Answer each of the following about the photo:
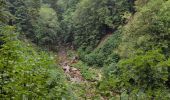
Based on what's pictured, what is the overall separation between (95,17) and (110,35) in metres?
3.57

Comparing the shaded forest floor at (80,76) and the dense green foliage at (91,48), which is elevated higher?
the dense green foliage at (91,48)

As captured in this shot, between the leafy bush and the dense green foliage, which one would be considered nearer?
the leafy bush

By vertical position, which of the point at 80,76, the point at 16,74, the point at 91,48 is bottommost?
the point at 80,76

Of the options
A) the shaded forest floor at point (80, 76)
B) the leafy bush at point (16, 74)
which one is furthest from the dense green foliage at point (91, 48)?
the shaded forest floor at point (80, 76)

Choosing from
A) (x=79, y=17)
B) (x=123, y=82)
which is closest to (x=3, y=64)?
(x=123, y=82)

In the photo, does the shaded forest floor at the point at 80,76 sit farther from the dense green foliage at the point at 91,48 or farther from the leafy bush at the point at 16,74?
the leafy bush at the point at 16,74

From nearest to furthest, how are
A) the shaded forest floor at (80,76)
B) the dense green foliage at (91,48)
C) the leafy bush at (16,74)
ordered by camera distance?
1. the leafy bush at (16,74)
2. the dense green foliage at (91,48)
3. the shaded forest floor at (80,76)

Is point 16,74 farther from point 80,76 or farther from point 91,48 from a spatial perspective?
point 91,48

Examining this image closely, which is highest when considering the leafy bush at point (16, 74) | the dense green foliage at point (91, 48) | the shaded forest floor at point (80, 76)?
the leafy bush at point (16, 74)

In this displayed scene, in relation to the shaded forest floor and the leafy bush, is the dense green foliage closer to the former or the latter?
the leafy bush

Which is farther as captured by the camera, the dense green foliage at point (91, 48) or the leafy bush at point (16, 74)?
the dense green foliage at point (91, 48)

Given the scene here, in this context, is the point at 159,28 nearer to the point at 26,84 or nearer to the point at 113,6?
the point at 113,6

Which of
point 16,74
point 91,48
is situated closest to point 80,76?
point 91,48

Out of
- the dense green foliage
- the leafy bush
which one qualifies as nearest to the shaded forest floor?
the dense green foliage
